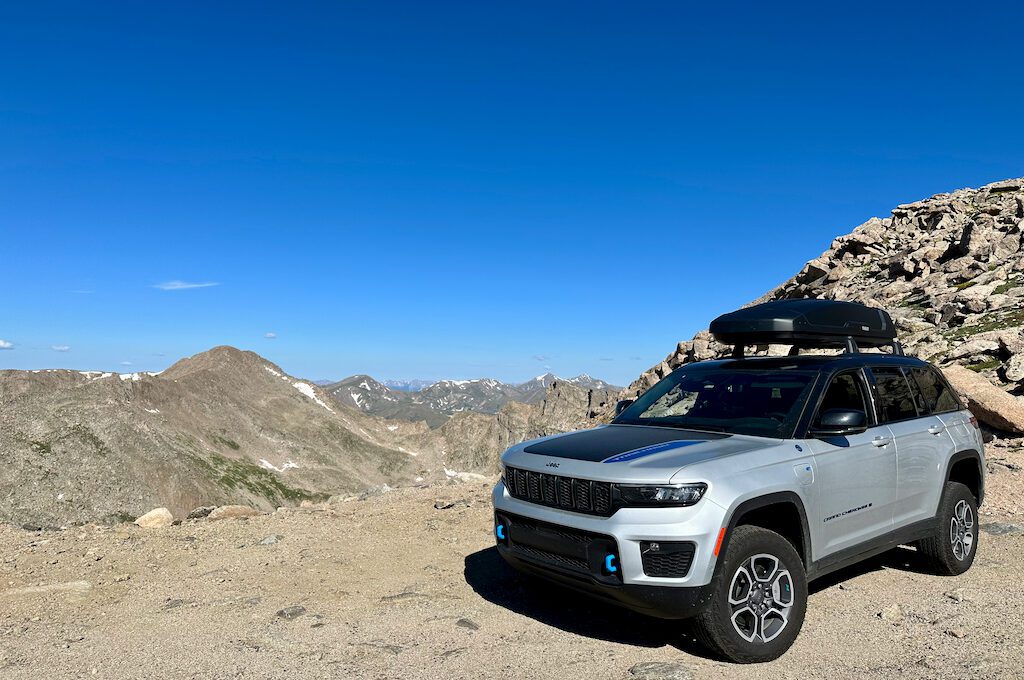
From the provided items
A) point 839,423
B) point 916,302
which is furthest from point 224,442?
point 839,423

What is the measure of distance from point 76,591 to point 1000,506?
1152 centimetres

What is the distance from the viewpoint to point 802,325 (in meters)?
6.47

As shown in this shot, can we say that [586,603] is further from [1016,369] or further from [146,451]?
[146,451]

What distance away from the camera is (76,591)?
6.50 meters

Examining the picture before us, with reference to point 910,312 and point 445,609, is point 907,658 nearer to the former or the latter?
point 445,609

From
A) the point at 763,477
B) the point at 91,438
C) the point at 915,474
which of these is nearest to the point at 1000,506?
the point at 915,474

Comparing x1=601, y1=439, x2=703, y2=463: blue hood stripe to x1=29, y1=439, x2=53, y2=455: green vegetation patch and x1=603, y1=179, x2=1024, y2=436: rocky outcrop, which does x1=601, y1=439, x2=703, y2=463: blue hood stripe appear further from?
x1=29, y1=439, x2=53, y2=455: green vegetation patch

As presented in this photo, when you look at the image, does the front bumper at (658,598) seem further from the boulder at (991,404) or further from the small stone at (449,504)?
the boulder at (991,404)

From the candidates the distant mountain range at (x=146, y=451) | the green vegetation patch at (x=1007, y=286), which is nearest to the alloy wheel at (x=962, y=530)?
the green vegetation patch at (x=1007, y=286)

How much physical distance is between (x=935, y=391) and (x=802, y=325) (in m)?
1.91

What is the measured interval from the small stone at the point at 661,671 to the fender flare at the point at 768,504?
0.72 m

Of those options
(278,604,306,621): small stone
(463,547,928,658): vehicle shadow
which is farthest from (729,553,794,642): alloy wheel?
(278,604,306,621): small stone

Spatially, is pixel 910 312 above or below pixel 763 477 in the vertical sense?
above

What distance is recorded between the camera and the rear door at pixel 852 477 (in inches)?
208
